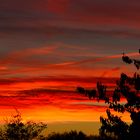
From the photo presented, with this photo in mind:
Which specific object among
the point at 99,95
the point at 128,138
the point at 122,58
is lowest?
the point at 128,138

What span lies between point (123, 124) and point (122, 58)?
604 cm

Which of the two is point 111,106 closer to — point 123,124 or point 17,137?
point 123,124

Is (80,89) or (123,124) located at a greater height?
(80,89)

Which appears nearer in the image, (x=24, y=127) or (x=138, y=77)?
(x=138, y=77)

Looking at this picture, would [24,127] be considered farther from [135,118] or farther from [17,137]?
[135,118]

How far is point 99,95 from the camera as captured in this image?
5238 cm

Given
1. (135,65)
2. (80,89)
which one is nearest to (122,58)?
(135,65)

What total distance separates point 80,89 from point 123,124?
16.4ft

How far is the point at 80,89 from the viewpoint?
53.4 metres

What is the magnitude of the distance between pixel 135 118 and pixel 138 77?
407cm

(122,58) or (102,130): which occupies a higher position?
(122,58)

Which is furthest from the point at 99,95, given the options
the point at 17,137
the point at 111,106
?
the point at 17,137

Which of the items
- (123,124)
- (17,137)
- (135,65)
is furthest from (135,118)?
(17,137)

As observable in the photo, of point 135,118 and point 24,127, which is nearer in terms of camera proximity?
point 135,118
